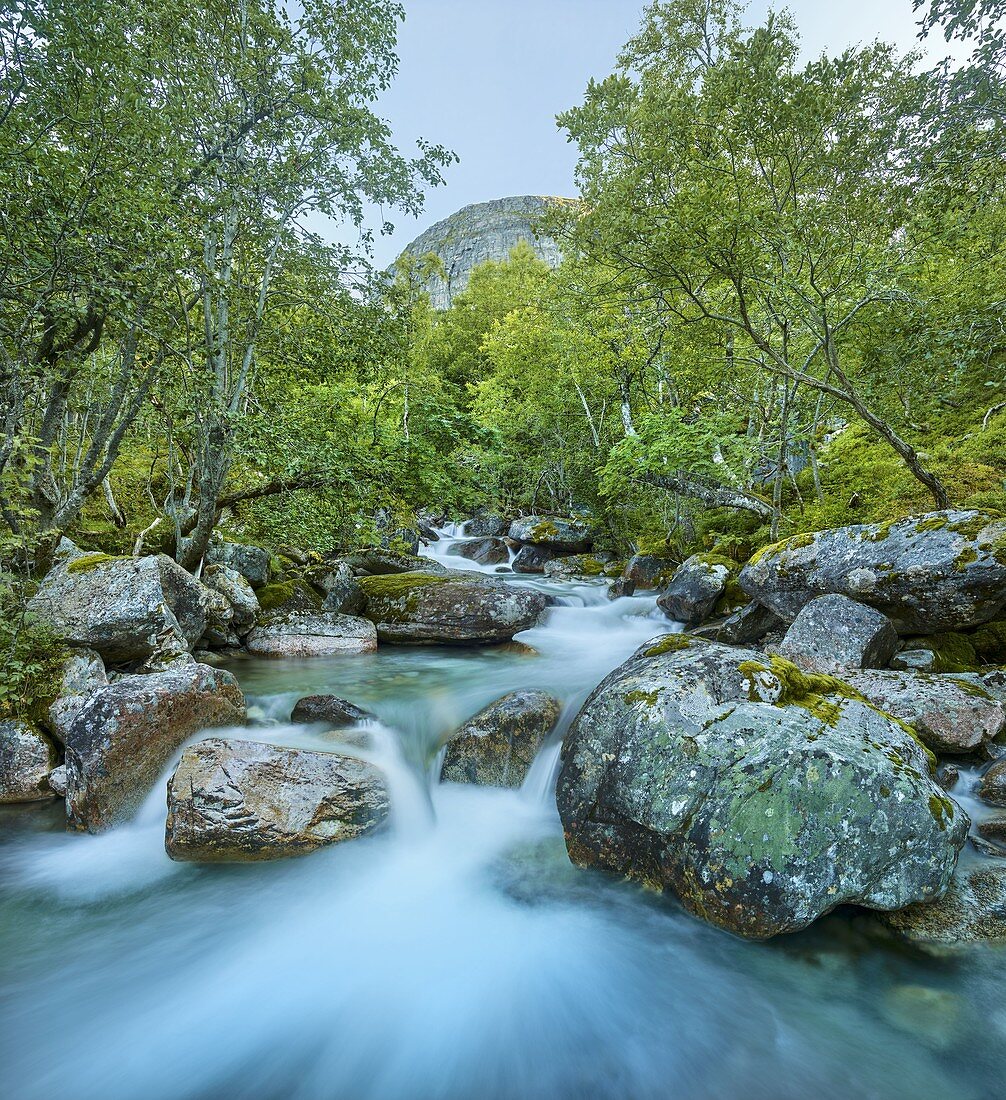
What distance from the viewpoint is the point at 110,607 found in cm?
562

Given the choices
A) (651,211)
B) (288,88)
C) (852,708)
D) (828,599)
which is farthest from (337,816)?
(288,88)

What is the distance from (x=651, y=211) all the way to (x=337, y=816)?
8.38m

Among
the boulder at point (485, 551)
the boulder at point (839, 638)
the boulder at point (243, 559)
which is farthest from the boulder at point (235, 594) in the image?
the boulder at point (485, 551)

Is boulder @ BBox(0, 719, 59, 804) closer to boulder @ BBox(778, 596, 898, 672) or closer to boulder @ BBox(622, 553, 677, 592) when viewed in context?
boulder @ BBox(778, 596, 898, 672)

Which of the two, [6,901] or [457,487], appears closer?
[6,901]

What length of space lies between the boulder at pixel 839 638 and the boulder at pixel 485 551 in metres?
12.4

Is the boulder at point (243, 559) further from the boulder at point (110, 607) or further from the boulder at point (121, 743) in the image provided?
the boulder at point (121, 743)

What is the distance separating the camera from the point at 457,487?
9242 mm

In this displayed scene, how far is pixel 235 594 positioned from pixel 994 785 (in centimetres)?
971

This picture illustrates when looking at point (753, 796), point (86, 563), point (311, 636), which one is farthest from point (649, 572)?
point (86, 563)

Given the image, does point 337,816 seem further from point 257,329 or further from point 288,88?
point 288,88

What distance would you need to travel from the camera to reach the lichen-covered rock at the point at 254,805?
12.4 feet

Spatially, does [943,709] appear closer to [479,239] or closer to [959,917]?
[959,917]

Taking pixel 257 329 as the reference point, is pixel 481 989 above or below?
below
